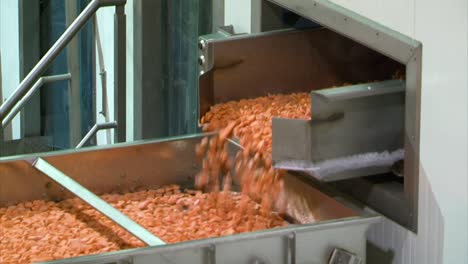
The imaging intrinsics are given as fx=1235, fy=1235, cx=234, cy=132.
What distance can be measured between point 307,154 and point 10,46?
13.7ft

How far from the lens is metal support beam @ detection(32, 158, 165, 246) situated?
3062 millimetres

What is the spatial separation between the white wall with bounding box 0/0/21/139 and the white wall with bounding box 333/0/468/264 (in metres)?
4.17

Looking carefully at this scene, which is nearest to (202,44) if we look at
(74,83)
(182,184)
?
(182,184)

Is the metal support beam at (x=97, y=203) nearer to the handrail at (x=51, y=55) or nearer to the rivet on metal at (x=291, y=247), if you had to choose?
the rivet on metal at (x=291, y=247)

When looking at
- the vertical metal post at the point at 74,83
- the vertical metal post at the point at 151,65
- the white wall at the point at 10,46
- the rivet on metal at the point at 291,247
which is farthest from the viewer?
the white wall at the point at 10,46

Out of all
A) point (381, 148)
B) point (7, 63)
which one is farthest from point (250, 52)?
point (7, 63)

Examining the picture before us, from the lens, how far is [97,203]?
129 inches

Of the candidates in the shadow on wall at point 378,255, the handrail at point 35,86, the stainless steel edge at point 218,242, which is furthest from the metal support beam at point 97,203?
the handrail at point 35,86

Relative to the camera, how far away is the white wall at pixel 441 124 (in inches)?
116

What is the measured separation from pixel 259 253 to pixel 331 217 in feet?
1.27

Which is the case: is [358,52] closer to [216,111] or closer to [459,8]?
[216,111]

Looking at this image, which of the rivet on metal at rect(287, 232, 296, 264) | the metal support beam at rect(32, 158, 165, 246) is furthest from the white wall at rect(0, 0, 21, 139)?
the rivet on metal at rect(287, 232, 296, 264)

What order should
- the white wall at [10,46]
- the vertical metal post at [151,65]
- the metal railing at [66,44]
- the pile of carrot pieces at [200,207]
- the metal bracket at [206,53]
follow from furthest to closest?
1. the white wall at [10,46]
2. the vertical metal post at [151,65]
3. the metal railing at [66,44]
4. the metal bracket at [206,53]
5. the pile of carrot pieces at [200,207]

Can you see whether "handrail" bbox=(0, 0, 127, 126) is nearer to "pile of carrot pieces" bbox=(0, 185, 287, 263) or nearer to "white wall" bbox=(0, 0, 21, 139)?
"pile of carrot pieces" bbox=(0, 185, 287, 263)
